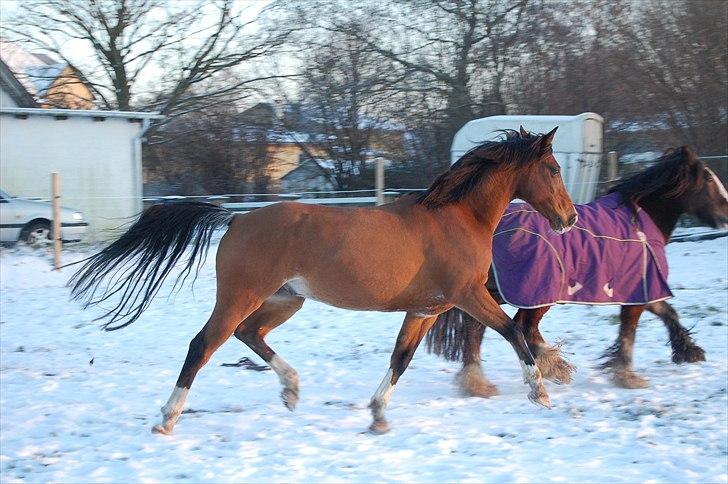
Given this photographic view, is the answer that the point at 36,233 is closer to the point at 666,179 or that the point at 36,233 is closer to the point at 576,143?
the point at 576,143

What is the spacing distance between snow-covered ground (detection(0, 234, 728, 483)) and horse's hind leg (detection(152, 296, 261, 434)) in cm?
13

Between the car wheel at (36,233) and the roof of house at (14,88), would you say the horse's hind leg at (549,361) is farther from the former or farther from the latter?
the roof of house at (14,88)

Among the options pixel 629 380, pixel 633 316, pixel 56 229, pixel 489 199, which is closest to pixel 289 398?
pixel 489 199

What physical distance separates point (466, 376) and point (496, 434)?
924 millimetres

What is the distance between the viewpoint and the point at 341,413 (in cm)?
508

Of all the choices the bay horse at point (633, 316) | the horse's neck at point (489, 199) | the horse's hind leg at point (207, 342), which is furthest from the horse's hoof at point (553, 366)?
the horse's hind leg at point (207, 342)

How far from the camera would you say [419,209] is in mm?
4848

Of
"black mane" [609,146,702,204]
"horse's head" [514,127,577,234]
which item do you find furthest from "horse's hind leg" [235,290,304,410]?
"black mane" [609,146,702,204]

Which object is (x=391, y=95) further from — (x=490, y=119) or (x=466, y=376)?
(x=466, y=376)

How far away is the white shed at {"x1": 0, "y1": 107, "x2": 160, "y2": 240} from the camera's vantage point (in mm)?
16391

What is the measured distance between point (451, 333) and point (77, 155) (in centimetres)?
1331

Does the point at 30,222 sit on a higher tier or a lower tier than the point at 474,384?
higher

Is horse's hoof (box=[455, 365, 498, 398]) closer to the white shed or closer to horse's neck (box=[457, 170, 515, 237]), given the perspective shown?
horse's neck (box=[457, 170, 515, 237])

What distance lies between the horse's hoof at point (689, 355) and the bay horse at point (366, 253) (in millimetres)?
1729
